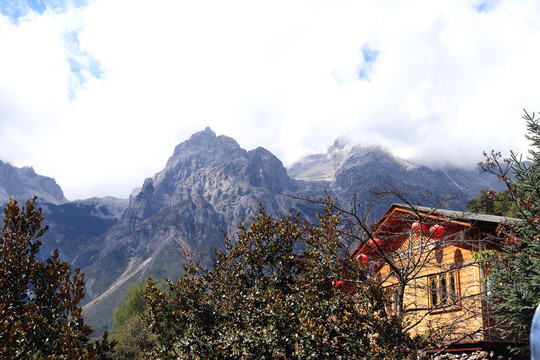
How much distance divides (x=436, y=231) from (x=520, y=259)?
2618 millimetres

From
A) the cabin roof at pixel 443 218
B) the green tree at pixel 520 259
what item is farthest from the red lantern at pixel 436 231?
the green tree at pixel 520 259

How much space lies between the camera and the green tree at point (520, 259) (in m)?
12.1

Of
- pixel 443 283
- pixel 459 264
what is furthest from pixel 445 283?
pixel 459 264

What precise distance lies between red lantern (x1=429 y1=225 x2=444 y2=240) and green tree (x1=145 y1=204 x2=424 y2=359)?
9.58 ft

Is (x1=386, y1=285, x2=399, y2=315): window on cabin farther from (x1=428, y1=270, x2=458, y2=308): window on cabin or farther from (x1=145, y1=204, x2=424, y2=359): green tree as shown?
(x1=428, y1=270, x2=458, y2=308): window on cabin

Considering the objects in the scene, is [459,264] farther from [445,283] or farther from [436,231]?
[445,283]

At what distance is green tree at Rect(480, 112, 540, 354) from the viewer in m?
12.1

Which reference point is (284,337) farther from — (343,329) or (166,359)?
(166,359)

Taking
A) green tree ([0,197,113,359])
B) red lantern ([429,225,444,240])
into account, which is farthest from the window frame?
green tree ([0,197,113,359])

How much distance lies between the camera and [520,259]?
1303 centimetres

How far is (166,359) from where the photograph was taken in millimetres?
9695

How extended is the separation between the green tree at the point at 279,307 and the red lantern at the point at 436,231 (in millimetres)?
2920

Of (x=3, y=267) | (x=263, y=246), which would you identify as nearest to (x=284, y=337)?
(x=263, y=246)

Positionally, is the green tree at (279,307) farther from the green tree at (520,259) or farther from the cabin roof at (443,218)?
the green tree at (520,259)
